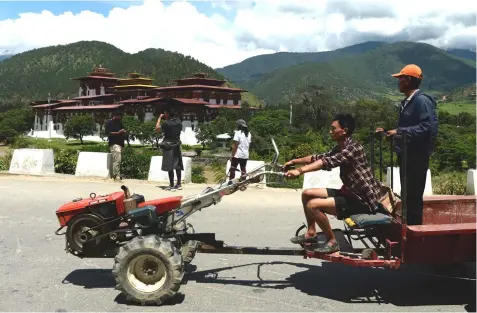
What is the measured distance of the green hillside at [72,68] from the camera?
146m

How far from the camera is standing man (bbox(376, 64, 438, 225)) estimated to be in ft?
15.6

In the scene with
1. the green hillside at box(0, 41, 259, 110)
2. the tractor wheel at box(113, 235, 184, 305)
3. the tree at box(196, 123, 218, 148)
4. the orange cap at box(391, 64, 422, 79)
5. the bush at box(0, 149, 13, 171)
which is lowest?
the tractor wheel at box(113, 235, 184, 305)

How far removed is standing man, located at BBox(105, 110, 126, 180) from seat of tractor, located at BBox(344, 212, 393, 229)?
828 centimetres

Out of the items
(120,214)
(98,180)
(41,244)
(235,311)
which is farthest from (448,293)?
(98,180)

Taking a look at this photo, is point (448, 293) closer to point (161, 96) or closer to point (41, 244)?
point (41, 244)

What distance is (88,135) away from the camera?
76.4m

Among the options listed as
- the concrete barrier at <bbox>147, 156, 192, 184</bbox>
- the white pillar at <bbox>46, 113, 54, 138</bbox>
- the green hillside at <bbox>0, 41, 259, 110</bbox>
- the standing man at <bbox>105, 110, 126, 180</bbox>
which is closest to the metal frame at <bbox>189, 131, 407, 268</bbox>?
the standing man at <bbox>105, 110, 126, 180</bbox>

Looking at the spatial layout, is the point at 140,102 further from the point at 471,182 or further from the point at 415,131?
the point at 415,131

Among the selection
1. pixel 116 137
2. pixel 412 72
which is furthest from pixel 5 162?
pixel 412 72

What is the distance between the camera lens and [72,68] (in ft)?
614

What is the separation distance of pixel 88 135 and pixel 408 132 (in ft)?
249

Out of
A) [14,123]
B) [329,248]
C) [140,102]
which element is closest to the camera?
[329,248]

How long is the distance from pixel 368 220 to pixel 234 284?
1545 mm

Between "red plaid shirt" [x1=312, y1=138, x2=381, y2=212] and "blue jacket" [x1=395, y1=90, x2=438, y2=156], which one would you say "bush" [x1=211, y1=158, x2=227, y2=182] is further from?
"blue jacket" [x1=395, y1=90, x2=438, y2=156]
